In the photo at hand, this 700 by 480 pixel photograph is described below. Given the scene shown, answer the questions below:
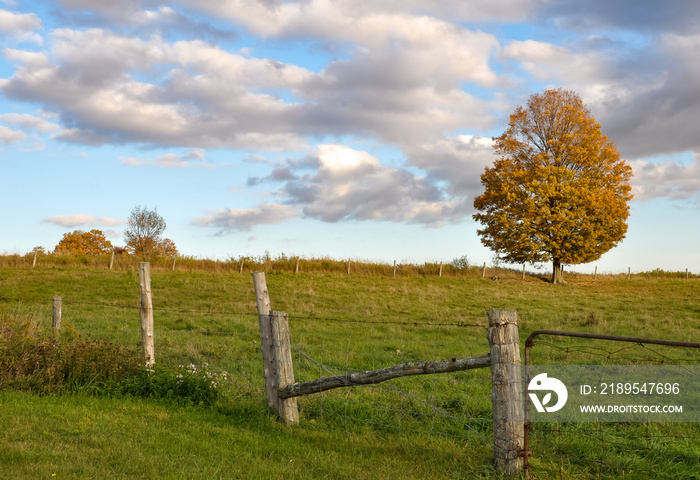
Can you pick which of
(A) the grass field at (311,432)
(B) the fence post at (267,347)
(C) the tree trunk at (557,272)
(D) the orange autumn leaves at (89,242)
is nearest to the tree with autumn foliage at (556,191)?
(C) the tree trunk at (557,272)

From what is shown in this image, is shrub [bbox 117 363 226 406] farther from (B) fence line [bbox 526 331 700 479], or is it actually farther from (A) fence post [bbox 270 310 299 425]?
(B) fence line [bbox 526 331 700 479]

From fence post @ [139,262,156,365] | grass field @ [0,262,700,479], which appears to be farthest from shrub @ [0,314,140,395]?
grass field @ [0,262,700,479]

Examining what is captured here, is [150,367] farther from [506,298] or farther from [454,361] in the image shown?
[506,298]

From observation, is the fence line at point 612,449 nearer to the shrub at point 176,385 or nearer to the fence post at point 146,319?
the shrub at point 176,385

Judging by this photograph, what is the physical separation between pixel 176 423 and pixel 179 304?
17478 mm

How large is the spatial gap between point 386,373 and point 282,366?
1.87 m

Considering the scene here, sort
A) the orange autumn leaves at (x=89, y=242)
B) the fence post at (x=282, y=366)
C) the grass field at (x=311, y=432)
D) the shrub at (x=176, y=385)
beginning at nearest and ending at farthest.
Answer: the grass field at (x=311, y=432), the fence post at (x=282, y=366), the shrub at (x=176, y=385), the orange autumn leaves at (x=89, y=242)

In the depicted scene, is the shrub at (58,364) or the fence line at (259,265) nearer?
the shrub at (58,364)

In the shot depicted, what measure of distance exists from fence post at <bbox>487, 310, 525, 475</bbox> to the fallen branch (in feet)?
0.56

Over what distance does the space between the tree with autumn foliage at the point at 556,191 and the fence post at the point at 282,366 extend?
32875 mm

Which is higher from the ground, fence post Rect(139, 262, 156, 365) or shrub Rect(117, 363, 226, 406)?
fence post Rect(139, 262, 156, 365)

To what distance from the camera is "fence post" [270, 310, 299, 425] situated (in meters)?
7.83

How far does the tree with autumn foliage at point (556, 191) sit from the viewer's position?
38.7 m

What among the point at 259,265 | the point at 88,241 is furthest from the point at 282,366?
the point at 88,241
